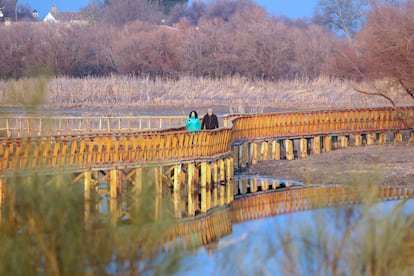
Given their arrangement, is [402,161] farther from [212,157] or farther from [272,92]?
[272,92]

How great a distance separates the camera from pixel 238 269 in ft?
38.8

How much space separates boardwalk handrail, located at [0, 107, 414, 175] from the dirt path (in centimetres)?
135

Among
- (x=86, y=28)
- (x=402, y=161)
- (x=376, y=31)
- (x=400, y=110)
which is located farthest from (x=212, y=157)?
(x=86, y=28)

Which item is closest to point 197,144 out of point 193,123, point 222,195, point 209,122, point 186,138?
point 186,138

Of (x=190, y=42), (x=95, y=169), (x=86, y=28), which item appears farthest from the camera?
(x=86, y=28)

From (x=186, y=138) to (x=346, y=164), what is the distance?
8.89 meters

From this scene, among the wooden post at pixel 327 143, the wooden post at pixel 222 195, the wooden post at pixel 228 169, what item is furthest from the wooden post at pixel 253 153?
the wooden post at pixel 222 195

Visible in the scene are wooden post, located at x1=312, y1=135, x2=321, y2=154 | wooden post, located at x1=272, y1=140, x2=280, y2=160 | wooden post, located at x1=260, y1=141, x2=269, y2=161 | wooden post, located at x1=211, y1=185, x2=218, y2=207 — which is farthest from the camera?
wooden post, located at x1=312, y1=135, x2=321, y2=154

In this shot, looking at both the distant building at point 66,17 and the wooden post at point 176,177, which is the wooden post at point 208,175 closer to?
the wooden post at point 176,177

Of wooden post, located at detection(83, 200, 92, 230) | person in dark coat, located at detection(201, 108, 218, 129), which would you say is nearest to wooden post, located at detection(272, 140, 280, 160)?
person in dark coat, located at detection(201, 108, 218, 129)

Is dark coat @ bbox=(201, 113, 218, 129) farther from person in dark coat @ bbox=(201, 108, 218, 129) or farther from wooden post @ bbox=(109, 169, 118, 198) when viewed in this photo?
wooden post @ bbox=(109, 169, 118, 198)

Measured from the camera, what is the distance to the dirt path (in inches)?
1407

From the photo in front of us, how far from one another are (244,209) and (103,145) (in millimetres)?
4253

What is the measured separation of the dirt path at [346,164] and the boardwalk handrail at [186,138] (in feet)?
4.44
